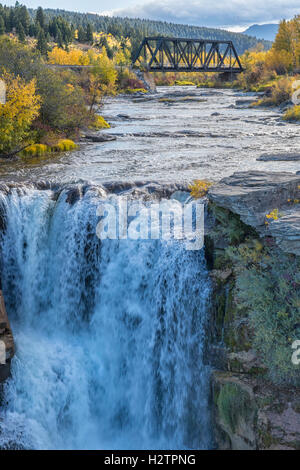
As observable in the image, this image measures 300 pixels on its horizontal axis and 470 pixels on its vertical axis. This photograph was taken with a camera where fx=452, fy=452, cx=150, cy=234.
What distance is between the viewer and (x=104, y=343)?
11.2m

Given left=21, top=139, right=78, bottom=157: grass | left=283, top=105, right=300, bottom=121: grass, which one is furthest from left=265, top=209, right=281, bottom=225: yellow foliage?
left=283, top=105, right=300, bottom=121: grass

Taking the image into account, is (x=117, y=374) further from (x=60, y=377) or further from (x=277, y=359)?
(x=277, y=359)

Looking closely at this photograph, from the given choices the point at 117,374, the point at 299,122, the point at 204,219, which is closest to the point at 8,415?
the point at 117,374

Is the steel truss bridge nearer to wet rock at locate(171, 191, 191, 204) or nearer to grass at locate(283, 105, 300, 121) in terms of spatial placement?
grass at locate(283, 105, 300, 121)

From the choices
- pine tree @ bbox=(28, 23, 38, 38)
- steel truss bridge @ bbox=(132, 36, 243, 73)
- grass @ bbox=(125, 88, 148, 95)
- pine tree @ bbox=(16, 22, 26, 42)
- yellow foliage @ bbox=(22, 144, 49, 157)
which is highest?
pine tree @ bbox=(28, 23, 38, 38)

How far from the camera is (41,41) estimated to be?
313 ft

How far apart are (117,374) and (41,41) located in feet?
322

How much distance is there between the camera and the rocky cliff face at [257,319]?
778cm

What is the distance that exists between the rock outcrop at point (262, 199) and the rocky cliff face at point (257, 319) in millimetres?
20

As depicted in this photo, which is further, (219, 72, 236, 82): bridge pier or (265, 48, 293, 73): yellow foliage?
(219, 72, 236, 82): bridge pier

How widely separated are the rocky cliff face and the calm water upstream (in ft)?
18.5

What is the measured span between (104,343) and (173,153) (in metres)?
11.4

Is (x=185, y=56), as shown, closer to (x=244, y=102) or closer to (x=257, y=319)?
(x=244, y=102)

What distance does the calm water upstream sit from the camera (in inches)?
648
